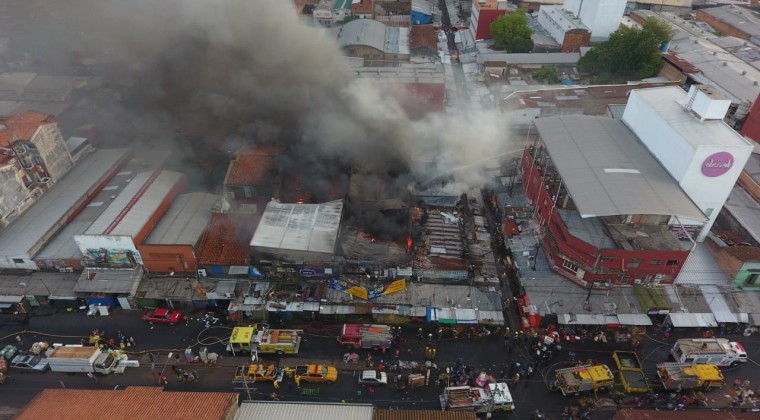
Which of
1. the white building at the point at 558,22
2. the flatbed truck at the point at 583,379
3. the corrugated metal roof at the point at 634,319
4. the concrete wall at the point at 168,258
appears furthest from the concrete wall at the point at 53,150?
the white building at the point at 558,22

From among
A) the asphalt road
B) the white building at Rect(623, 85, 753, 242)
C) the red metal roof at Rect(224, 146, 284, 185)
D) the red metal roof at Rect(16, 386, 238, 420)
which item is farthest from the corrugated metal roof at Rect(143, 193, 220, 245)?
the white building at Rect(623, 85, 753, 242)

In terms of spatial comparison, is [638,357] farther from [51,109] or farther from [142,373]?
[51,109]

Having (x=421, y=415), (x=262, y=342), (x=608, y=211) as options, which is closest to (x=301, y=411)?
(x=421, y=415)

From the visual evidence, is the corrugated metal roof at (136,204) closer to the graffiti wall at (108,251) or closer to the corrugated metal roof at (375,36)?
the graffiti wall at (108,251)

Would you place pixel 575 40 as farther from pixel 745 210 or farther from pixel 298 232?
pixel 298 232

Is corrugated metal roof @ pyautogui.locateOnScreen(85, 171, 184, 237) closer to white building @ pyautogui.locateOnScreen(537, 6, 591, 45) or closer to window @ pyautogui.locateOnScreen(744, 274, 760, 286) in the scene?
window @ pyautogui.locateOnScreen(744, 274, 760, 286)

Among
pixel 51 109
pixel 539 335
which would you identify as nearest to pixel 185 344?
pixel 539 335
